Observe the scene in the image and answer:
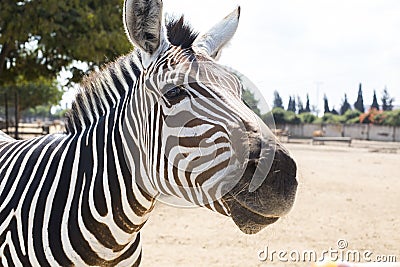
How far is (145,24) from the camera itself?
6.36 feet

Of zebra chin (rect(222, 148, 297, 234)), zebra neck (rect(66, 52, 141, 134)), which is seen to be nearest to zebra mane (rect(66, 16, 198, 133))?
zebra neck (rect(66, 52, 141, 134))

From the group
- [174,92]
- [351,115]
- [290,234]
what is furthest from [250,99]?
[351,115]

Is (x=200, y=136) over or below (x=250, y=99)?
below

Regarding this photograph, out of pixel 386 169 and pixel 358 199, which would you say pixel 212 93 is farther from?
pixel 386 169

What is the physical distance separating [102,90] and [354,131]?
51.9m

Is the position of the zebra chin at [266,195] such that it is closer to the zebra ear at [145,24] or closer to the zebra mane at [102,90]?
the zebra ear at [145,24]

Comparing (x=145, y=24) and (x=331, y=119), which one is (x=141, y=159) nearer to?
(x=145, y=24)

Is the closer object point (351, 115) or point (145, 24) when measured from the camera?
point (145, 24)

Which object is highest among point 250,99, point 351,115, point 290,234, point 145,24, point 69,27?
point 351,115

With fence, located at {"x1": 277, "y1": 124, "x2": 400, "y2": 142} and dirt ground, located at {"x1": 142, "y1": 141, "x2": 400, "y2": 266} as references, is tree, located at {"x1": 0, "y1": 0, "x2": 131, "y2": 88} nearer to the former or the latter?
dirt ground, located at {"x1": 142, "y1": 141, "x2": 400, "y2": 266}

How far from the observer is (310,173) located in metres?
15.7

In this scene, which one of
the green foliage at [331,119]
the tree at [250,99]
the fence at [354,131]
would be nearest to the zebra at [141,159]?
the tree at [250,99]

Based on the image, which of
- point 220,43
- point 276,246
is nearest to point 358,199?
point 276,246

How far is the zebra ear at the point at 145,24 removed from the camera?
1.90 m
